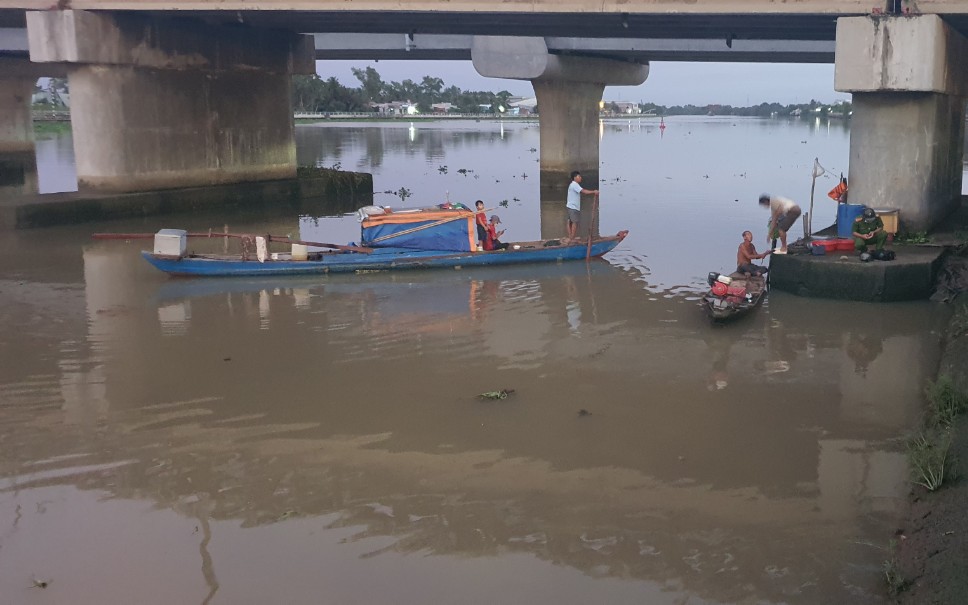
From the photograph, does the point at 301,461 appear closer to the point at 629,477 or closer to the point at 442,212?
the point at 629,477

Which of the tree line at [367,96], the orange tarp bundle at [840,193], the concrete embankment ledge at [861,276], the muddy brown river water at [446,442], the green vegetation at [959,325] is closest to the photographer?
the muddy brown river water at [446,442]

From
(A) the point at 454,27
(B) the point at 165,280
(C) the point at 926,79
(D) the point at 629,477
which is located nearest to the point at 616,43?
(A) the point at 454,27

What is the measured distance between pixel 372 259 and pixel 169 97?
12.5 m

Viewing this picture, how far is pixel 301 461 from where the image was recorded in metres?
8.95

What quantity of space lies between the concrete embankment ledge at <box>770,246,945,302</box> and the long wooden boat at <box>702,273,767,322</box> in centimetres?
153

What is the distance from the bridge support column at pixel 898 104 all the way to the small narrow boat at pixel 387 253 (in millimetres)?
5687

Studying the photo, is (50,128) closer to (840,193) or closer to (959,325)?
(840,193)

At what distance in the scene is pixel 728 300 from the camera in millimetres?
14297

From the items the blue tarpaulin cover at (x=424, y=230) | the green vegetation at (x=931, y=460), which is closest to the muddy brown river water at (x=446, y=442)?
the green vegetation at (x=931, y=460)

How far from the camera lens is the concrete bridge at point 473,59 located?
60.3 feet

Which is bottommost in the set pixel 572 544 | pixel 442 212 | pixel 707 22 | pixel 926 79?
pixel 572 544

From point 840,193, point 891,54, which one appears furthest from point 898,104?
point 840,193

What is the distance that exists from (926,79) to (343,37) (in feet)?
88.1

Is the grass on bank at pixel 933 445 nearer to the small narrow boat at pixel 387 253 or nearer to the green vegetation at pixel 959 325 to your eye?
the green vegetation at pixel 959 325
